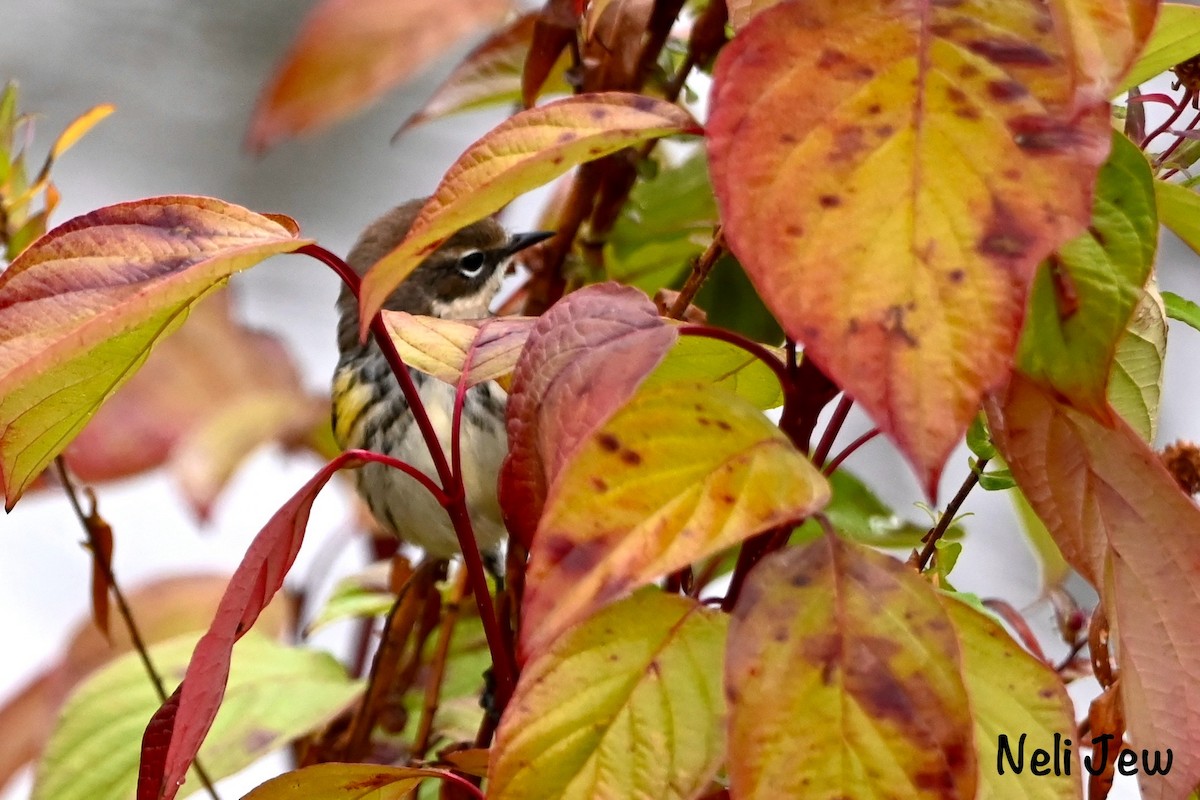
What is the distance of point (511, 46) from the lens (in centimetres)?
102

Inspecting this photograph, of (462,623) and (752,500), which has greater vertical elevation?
(752,500)

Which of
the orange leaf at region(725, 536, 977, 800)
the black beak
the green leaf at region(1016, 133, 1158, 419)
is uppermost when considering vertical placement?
the green leaf at region(1016, 133, 1158, 419)

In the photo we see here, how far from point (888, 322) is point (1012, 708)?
178mm

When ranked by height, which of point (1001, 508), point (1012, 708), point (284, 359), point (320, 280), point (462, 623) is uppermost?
point (1012, 708)

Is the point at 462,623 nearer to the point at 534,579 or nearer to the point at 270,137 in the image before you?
the point at 270,137

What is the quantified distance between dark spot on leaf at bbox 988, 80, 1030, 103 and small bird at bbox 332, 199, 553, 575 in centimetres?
94

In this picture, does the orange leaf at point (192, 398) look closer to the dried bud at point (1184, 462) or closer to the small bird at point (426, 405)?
the small bird at point (426, 405)

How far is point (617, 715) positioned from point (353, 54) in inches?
29.5

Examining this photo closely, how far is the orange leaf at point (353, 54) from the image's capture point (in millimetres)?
1059

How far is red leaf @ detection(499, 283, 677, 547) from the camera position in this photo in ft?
1.43

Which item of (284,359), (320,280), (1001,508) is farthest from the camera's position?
(320,280)

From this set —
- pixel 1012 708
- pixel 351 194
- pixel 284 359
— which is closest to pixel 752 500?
pixel 1012 708

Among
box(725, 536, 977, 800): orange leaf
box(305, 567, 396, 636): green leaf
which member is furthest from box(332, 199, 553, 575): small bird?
box(725, 536, 977, 800): orange leaf

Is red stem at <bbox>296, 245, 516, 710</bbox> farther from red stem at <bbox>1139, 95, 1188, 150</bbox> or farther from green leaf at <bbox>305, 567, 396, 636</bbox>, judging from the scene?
green leaf at <bbox>305, 567, 396, 636</bbox>
